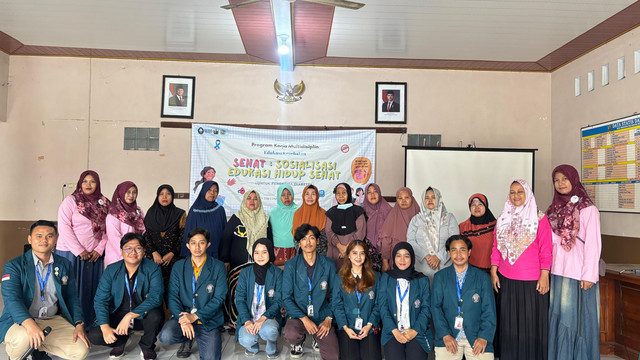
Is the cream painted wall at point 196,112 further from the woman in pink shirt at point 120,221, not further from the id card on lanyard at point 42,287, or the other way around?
the id card on lanyard at point 42,287

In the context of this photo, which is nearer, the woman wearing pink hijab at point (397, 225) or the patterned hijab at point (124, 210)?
the patterned hijab at point (124, 210)

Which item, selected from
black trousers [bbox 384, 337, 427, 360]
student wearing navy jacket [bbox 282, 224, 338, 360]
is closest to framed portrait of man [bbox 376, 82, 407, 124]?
student wearing navy jacket [bbox 282, 224, 338, 360]

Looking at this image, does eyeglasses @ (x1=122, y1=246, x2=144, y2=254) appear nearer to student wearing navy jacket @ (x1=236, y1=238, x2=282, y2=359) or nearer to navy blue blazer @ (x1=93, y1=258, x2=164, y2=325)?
navy blue blazer @ (x1=93, y1=258, x2=164, y2=325)

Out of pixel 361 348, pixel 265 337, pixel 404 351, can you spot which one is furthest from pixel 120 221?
pixel 404 351

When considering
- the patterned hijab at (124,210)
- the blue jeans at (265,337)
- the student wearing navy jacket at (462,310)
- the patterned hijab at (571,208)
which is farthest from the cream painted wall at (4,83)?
the patterned hijab at (571,208)

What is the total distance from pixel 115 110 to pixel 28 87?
1.06m

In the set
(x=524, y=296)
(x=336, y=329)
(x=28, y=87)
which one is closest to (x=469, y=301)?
(x=524, y=296)

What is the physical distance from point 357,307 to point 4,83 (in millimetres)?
5049

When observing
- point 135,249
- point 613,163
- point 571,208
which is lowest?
point 135,249

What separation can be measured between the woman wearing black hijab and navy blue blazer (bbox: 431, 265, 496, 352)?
218 centimetres

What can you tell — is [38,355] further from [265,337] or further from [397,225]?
[397,225]

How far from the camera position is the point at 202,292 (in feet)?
10.4

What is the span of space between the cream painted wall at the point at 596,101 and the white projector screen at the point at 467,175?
556mm

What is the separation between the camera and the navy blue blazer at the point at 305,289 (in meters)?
3.16
